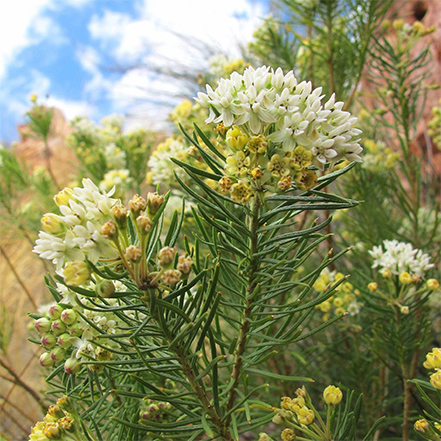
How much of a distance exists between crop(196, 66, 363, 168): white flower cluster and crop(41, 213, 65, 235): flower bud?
159 mm

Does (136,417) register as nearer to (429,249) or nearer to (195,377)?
→ (195,377)

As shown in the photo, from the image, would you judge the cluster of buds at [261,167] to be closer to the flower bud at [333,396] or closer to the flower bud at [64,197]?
the flower bud at [64,197]

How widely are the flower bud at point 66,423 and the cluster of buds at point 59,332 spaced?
55 millimetres

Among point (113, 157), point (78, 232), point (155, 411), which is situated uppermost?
point (113, 157)

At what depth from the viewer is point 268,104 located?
0.31 m

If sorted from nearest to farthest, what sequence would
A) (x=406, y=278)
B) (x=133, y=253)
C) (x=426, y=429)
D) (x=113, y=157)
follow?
(x=133, y=253), (x=426, y=429), (x=406, y=278), (x=113, y=157)

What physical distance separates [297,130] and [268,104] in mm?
33

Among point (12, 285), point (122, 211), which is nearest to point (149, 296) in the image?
point (122, 211)

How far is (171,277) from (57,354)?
7.4 inches

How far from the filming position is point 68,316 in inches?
13.9

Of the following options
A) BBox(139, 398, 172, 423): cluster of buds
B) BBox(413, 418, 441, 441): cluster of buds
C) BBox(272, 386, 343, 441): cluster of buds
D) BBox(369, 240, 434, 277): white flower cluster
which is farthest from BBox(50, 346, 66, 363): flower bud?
BBox(369, 240, 434, 277): white flower cluster

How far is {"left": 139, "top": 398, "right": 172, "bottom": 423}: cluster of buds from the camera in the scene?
0.42m

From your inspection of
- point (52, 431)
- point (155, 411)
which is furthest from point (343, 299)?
point (52, 431)

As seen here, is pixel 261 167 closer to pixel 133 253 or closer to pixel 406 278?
pixel 133 253
